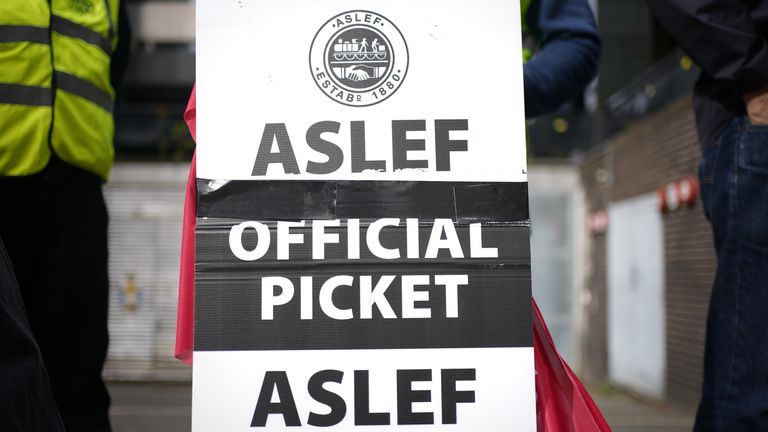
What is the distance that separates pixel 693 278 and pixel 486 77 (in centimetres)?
667

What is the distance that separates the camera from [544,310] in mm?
12656

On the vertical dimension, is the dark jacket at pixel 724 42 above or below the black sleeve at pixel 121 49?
below

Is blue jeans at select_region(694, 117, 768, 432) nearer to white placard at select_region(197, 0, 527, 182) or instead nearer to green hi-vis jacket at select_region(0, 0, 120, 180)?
white placard at select_region(197, 0, 527, 182)

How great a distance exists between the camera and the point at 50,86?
7.09ft

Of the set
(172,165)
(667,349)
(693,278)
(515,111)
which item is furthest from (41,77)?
(172,165)

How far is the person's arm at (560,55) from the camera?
2.24m

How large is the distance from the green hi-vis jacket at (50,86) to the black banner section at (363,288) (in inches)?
27.3

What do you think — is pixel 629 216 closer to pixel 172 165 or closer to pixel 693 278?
pixel 693 278

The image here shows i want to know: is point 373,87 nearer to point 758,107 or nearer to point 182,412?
point 758,107

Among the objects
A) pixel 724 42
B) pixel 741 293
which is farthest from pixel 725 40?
pixel 741 293

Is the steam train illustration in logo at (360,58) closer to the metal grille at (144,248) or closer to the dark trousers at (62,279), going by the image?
the dark trousers at (62,279)

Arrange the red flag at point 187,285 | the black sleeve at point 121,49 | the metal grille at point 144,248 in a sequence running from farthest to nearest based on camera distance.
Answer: the metal grille at point 144,248 → the black sleeve at point 121,49 → the red flag at point 187,285

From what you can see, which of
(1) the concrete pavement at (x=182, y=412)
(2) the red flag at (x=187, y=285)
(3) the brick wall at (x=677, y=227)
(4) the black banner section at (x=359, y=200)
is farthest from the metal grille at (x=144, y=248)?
(4) the black banner section at (x=359, y=200)

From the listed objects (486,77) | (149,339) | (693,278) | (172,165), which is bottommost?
(149,339)
